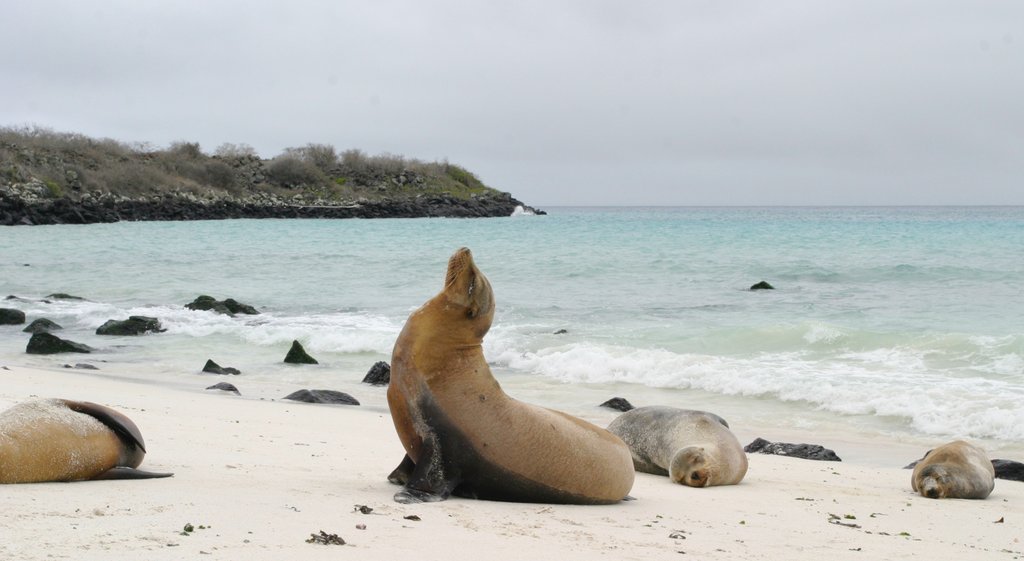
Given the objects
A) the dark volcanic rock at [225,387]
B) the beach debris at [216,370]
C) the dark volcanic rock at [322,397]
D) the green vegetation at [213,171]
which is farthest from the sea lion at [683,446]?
the green vegetation at [213,171]

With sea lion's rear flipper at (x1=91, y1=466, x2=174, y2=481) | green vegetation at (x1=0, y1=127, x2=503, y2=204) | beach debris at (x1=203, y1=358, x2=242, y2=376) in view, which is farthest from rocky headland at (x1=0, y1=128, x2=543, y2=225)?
sea lion's rear flipper at (x1=91, y1=466, x2=174, y2=481)

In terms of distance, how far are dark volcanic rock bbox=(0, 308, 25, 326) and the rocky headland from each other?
46.2 metres

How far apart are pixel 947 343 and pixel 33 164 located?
239ft

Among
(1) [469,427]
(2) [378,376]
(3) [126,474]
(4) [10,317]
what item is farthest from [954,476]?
(4) [10,317]

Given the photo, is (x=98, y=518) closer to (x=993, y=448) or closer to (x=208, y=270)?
(x=993, y=448)

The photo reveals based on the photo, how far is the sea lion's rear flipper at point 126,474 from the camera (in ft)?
18.4

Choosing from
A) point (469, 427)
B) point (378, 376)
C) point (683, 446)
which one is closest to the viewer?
point (469, 427)

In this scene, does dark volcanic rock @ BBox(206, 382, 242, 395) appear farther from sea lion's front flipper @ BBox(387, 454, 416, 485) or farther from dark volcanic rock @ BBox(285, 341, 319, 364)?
sea lion's front flipper @ BBox(387, 454, 416, 485)

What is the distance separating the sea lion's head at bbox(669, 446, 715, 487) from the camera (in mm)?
7902

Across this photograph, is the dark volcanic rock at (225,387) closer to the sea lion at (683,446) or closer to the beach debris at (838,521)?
the sea lion at (683,446)

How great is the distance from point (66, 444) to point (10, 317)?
15830 millimetres

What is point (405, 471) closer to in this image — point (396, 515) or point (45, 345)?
point (396, 515)

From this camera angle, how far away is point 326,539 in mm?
4480

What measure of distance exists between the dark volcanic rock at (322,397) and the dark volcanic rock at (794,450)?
4.44 m
